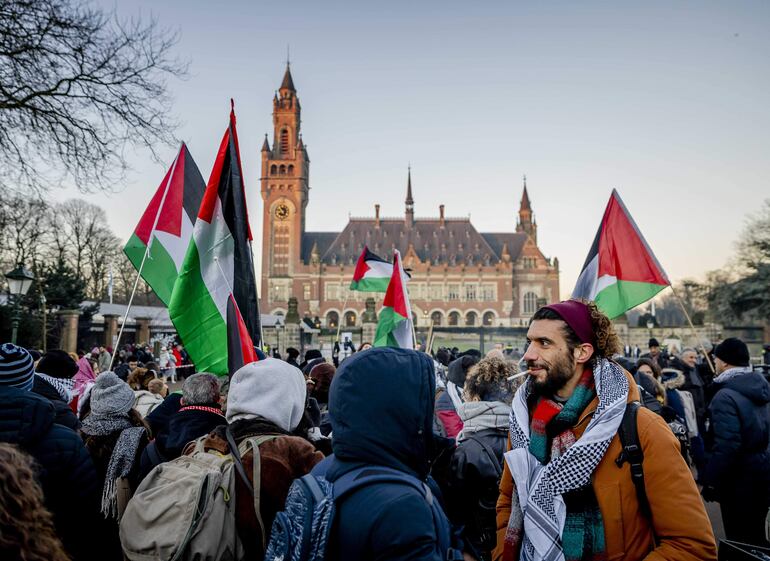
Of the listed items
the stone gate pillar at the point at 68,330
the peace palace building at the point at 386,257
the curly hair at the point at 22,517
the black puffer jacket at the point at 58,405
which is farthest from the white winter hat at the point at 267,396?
the peace palace building at the point at 386,257

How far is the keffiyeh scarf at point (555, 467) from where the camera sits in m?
2.10

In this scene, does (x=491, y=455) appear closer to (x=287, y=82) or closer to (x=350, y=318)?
(x=350, y=318)

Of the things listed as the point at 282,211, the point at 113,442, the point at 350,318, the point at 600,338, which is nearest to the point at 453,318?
the point at 350,318

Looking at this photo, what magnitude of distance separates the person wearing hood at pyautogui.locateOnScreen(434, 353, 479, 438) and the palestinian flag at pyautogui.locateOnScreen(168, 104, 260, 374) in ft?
5.63

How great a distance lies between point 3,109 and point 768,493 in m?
11.4

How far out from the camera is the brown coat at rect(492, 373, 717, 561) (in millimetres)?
1994

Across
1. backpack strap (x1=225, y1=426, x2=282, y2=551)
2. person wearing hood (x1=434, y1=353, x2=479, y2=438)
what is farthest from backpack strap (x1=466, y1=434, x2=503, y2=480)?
backpack strap (x1=225, y1=426, x2=282, y2=551)

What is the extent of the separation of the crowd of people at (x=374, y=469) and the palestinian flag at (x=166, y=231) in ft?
6.50

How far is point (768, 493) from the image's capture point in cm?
420

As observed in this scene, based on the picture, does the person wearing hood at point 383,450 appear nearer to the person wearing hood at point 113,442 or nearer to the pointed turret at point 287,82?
the person wearing hood at point 113,442

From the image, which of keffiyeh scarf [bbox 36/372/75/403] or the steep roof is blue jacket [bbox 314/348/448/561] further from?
the steep roof

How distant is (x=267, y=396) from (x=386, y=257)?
227ft

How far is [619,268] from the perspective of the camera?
6.33m

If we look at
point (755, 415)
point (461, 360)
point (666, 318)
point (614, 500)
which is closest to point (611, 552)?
Answer: point (614, 500)
